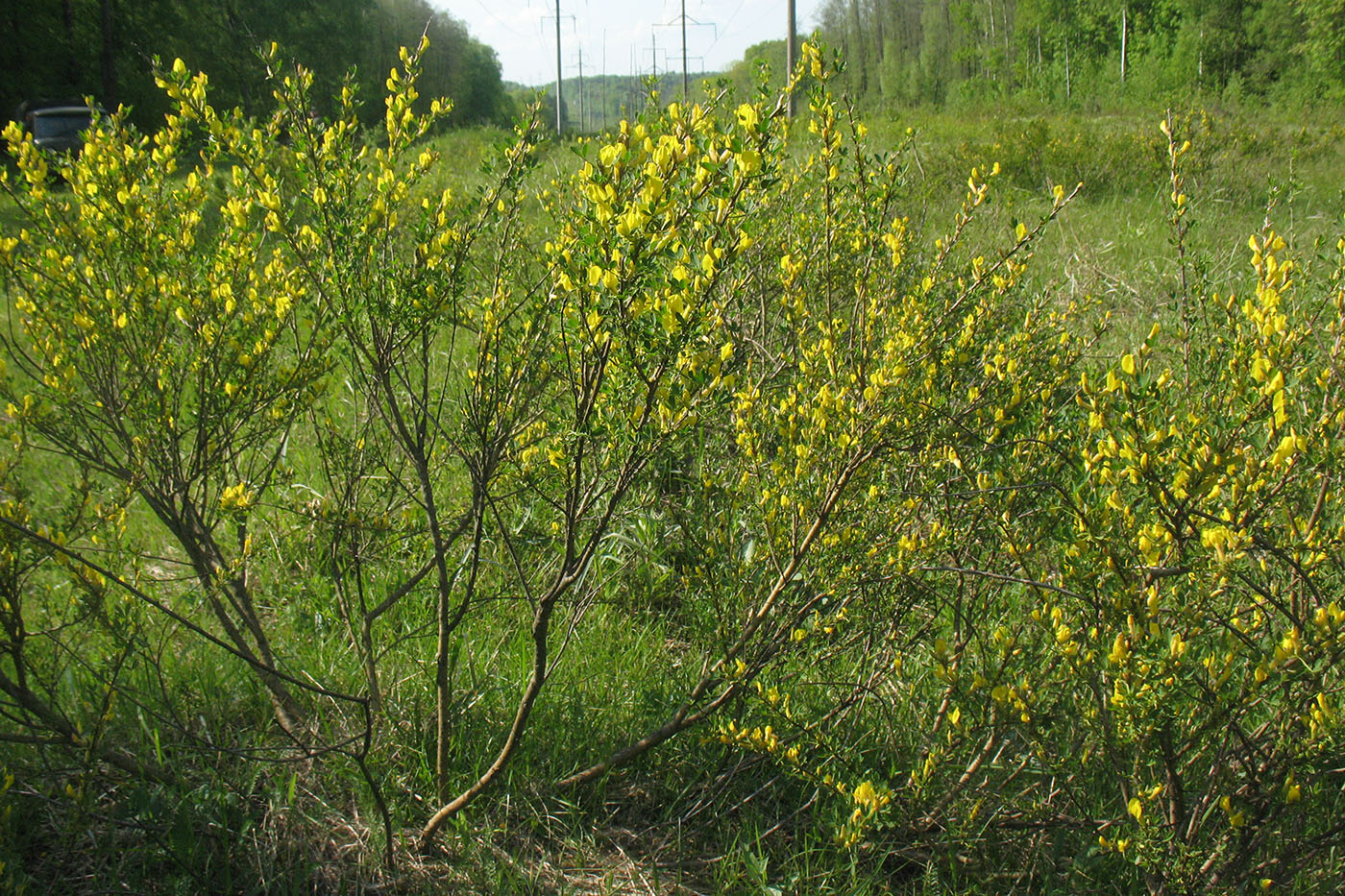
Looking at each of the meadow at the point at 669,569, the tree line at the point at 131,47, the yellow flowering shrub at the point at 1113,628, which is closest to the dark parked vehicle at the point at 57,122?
the tree line at the point at 131,47

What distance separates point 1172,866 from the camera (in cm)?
157

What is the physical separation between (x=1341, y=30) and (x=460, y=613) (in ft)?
116

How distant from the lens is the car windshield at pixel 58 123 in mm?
14883

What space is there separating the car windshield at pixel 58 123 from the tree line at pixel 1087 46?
19.2 metres

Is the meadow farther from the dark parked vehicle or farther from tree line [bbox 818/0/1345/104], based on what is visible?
tree line [bbox 818/0/1345/104]

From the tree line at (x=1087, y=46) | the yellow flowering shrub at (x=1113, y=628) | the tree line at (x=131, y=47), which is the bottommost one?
the yellow flowering shrub at (x=1113, y=628)

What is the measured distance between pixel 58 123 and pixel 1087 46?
43087mm

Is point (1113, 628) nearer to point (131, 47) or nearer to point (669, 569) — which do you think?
point (669, 569)

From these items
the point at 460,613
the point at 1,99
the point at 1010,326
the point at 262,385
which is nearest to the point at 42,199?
the point at 262,385

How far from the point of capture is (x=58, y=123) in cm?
1509

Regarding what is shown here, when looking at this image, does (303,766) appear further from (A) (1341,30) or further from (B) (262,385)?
(A) (1341,30)

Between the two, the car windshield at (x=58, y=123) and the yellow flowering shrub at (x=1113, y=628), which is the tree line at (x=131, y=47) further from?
the yellow flowering shrub at (x=1113, y=628)

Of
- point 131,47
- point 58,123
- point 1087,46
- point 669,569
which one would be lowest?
point 669,569

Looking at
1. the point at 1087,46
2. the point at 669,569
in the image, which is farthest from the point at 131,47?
the point at 1087,46
